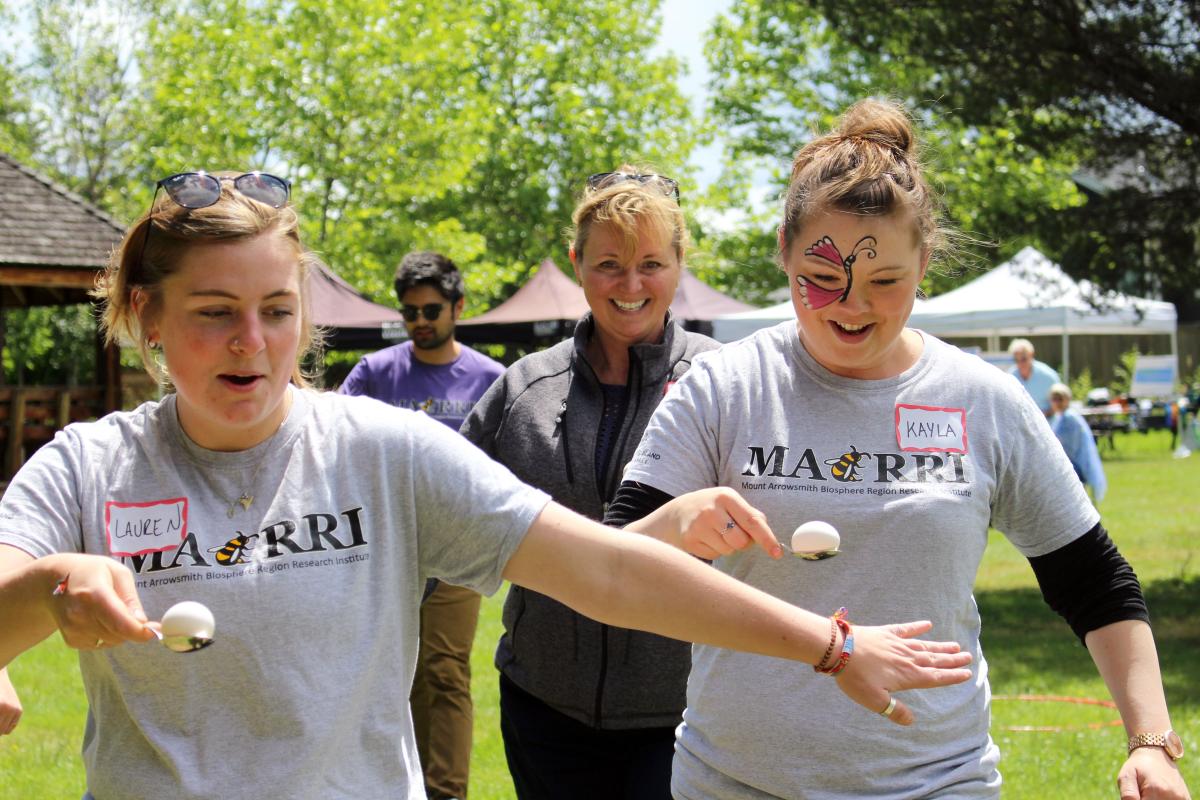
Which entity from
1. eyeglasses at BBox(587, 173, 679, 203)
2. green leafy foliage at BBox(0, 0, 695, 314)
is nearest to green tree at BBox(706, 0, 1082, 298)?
green leafy foliage at BBox(0, 0, 695, 314)

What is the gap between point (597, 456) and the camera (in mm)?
3869

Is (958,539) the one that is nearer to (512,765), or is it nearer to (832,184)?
(832,184)

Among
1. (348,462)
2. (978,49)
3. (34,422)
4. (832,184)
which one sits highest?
(978,49)

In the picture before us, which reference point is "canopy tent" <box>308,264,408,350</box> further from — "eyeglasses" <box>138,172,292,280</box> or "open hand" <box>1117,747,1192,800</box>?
"open hand" <box>1117,747,1192,800</box>

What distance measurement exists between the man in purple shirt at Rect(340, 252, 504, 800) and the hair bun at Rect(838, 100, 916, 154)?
3582 mm

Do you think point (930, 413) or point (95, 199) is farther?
point (95, 199)

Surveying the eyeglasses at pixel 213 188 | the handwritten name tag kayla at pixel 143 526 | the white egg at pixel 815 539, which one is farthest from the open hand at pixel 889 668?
the eyeglasses at pixel 213 188

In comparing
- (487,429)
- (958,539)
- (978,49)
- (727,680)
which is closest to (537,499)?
(727,680)

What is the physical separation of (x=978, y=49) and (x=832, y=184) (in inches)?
340

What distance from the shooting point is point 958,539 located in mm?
2641

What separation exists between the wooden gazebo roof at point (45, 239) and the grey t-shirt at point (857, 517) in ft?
47.6

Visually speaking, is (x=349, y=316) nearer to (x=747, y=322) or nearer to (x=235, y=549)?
(x=747, y=322)

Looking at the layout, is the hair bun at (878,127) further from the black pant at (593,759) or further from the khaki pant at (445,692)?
the khaki pant at (445,692)

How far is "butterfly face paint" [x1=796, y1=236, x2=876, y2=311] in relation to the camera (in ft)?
9.01
